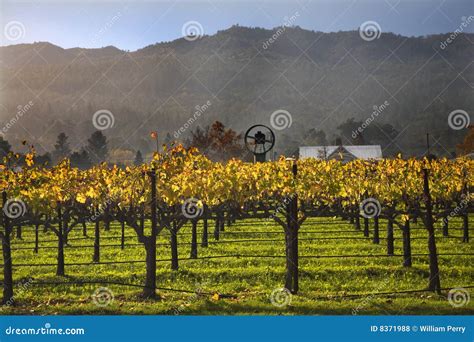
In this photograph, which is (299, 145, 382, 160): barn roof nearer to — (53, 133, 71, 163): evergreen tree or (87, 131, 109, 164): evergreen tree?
(87, 131, 109, 164): evergreen tree

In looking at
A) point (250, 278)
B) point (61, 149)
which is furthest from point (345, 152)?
point (250, 278)

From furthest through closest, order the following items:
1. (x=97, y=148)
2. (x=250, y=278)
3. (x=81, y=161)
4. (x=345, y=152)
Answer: (x=97, y=148)
(x=345, y=152)
(x=81, y=161)
(x=250, y=278)

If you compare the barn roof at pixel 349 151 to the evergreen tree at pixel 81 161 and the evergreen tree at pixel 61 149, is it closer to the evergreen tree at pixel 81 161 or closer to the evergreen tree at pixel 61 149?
the evergreen tree at pixel 81 161

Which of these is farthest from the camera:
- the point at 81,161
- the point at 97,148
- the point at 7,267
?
the point at 97,148

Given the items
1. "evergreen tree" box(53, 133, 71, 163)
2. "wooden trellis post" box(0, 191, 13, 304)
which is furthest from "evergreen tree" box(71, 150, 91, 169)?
"wooden trellis post" box(0, 191, 13, 304)

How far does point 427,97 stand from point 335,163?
193 meters

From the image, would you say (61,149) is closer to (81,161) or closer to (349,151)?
(81,161)

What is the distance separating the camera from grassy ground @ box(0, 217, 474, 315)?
13.1 metres

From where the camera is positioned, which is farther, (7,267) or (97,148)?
(97,148)

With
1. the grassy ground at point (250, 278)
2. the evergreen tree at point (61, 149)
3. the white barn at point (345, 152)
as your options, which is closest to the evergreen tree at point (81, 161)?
the evergreen tree at point (61, 149)

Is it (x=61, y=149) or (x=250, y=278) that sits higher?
(x=61, y=149)

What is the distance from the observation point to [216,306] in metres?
13.3

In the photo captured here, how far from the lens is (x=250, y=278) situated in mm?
17609

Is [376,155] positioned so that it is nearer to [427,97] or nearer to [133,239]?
[133,239]
